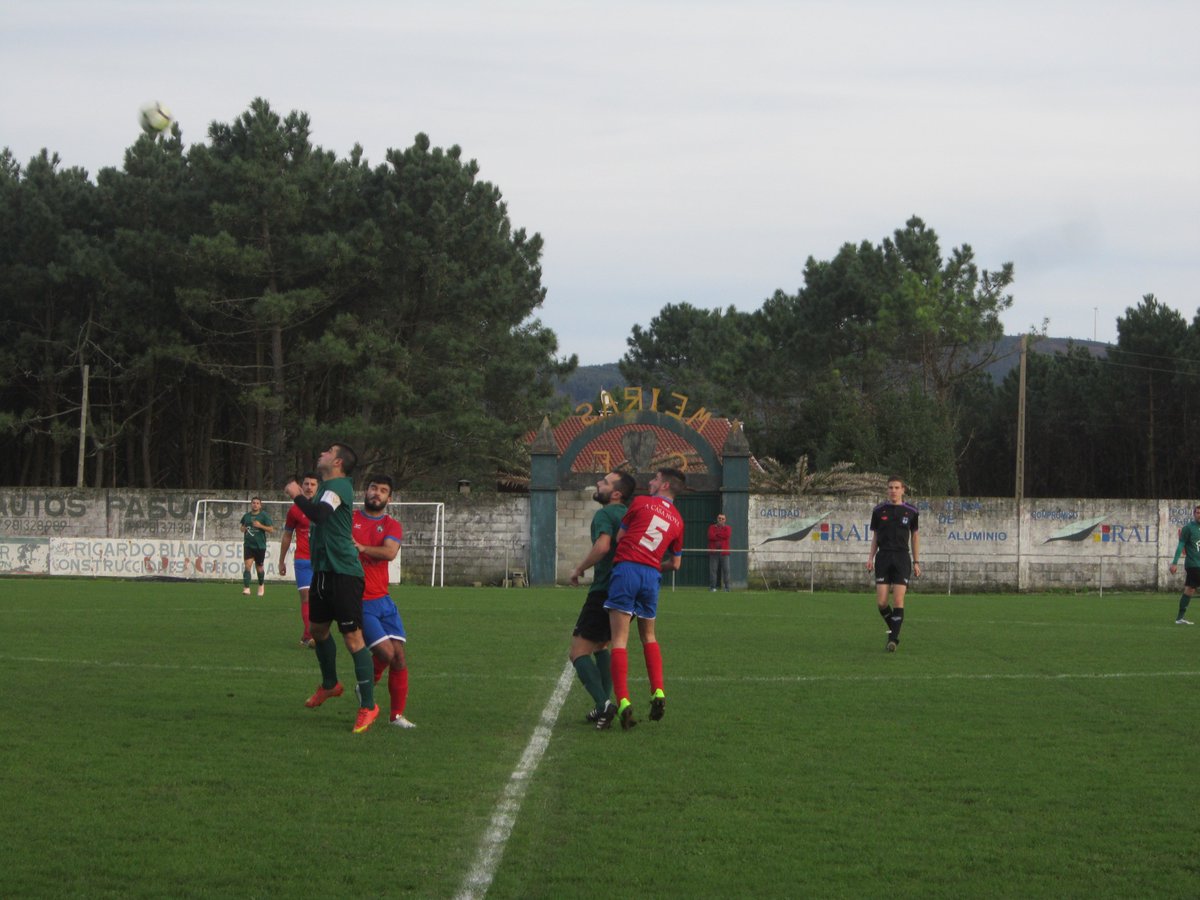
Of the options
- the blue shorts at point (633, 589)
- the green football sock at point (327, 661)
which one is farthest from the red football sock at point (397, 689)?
the blue shorts at point (633, 589)

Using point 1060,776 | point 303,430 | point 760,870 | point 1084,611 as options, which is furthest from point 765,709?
point 303,430

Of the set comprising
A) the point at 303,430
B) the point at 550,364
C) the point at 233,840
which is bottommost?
the point at 233,840

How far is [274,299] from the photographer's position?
43.1m

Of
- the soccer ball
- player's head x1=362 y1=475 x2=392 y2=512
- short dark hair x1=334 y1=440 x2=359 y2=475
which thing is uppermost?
the soccer ball

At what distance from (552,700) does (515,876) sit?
5440 mm

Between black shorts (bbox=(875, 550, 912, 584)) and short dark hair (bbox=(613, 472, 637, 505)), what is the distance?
6.03 metres

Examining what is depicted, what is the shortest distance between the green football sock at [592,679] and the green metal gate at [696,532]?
24839mm

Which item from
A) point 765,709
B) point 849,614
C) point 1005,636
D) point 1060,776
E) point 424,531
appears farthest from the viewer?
point 424,531

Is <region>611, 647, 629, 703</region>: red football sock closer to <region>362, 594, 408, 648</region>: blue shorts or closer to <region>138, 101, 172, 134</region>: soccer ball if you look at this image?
<region>362, 594, 408, 648</region>: blue shorts

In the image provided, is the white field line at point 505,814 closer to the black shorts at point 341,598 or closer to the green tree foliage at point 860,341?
the black shorts at point 341,598

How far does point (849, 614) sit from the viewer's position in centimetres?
2245

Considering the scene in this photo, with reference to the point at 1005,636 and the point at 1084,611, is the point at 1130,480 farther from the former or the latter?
the point at 1005,636

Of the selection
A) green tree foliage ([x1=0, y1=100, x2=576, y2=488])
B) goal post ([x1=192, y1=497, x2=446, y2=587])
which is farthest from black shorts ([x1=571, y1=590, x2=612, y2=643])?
green tree foliage ([x1=0, y1=100, x2=576, y2=488])

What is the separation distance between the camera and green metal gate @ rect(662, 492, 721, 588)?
3478cm
